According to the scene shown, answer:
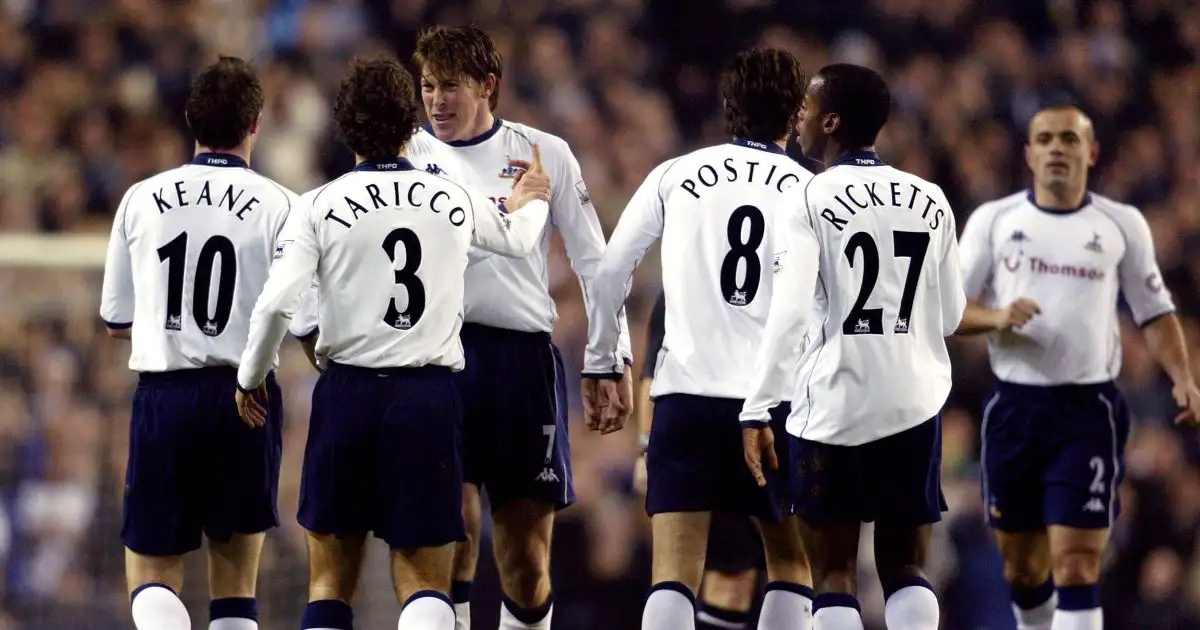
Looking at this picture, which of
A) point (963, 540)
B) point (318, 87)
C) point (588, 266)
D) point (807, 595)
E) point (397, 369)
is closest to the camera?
point (397, 369)

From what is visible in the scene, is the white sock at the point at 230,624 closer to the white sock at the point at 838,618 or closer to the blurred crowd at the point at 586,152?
the white sock at the point at 838,618

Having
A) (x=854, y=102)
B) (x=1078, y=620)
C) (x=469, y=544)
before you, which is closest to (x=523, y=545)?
(x=469, y=544)

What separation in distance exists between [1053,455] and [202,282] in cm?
386

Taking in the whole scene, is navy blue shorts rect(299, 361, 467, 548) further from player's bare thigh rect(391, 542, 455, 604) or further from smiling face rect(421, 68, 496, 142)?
smiling face rect(421, 68, 496, 142)

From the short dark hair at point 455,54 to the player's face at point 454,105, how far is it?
0.09 ft

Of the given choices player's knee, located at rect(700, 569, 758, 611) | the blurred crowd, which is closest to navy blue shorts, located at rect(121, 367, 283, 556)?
player's knee, located at rect(700, 569, 758, 611)

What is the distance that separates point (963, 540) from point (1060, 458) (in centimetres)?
287

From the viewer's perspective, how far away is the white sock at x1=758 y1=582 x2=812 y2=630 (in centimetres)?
678

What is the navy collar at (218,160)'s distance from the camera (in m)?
6.84

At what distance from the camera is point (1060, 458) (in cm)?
815

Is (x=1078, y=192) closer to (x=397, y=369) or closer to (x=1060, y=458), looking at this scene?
(x=1060, y=458)

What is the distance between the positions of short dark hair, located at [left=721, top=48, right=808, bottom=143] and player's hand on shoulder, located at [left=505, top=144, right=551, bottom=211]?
2.41 ft

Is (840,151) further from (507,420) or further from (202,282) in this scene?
(202,282)

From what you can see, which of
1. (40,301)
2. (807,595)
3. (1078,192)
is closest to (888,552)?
(807,595)
